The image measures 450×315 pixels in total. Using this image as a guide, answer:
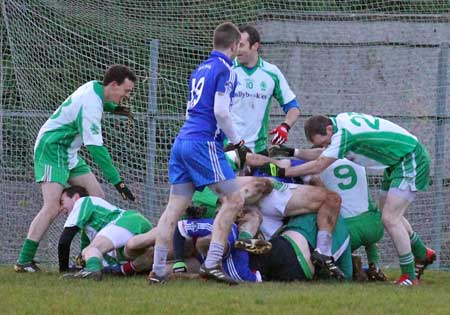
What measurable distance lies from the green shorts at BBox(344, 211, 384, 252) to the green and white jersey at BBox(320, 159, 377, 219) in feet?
0.18

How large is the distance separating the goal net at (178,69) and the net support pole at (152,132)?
0.01 meters

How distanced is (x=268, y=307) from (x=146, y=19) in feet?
18.5

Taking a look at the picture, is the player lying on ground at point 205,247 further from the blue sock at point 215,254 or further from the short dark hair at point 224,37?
the short dark hair at point 224,37

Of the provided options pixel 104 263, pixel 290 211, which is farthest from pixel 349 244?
pixel 104 263

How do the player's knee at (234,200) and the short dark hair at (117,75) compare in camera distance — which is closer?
the player's knee at (234,200)

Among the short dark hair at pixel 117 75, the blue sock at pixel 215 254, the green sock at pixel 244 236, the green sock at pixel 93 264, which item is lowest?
the green sock at pixel 93 264

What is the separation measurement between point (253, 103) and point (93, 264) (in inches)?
87.8

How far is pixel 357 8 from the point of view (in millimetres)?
12438

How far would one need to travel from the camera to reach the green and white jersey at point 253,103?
9.88m

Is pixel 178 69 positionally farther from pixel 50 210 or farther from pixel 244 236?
pixel 244 236

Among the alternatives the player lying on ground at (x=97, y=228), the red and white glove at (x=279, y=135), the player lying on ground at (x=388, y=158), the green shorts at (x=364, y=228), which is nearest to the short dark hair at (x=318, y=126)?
the player lying on ground at (x=388, y=158)

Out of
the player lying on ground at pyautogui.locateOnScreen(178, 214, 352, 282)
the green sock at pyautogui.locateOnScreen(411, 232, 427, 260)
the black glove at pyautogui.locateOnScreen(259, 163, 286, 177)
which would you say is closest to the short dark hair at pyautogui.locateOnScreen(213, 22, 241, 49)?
the black glove at pyautogui.locateOnScreen(259, 163, 286, 177)

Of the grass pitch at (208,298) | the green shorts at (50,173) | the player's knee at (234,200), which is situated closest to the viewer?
the grass pitch at (208,298)

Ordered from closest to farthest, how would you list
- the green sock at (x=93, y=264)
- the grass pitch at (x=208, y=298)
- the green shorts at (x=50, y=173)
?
1. the grass pitch at (x=208, y=298)
2. the green sock at (x=93, y=264)
3. the green shorts at (x=50, y=173)
